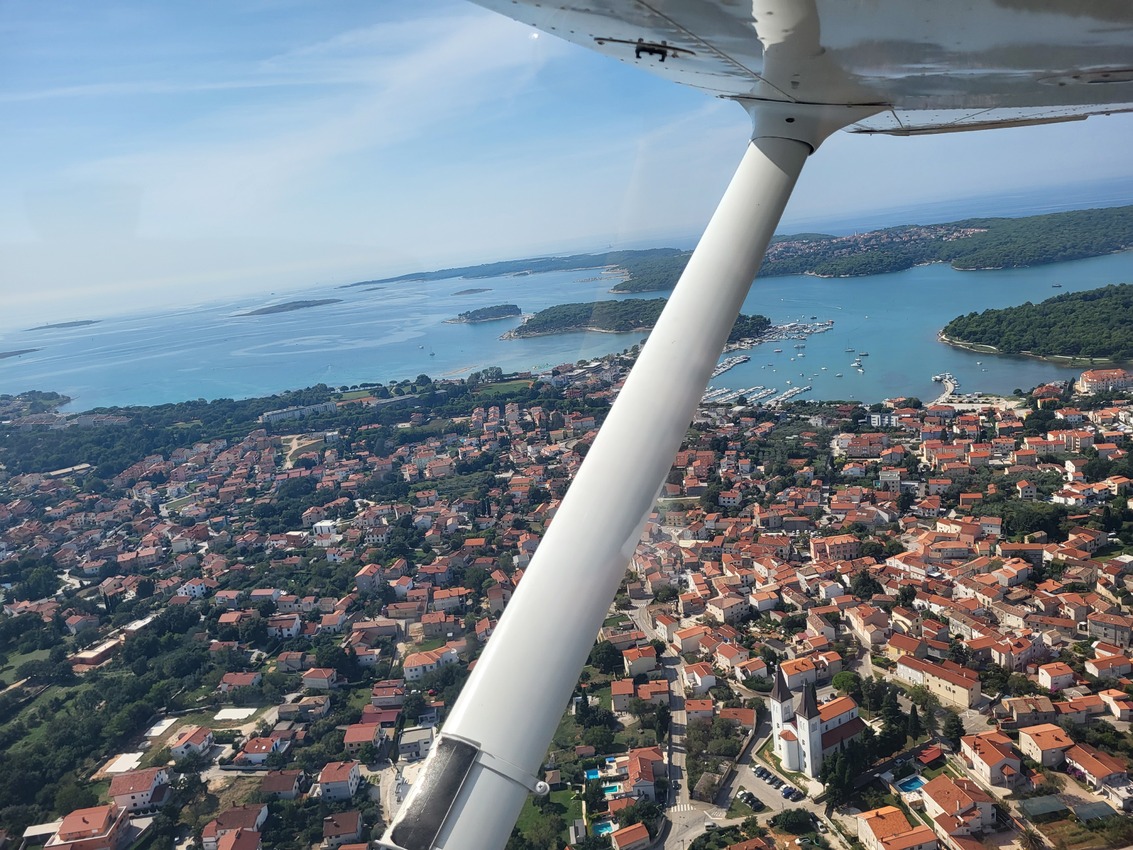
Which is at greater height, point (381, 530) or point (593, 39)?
point (593, 39)

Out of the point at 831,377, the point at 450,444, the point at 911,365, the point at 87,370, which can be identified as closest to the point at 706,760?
the point at 450,444

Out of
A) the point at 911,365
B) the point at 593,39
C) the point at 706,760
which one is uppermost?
the point at 593,39

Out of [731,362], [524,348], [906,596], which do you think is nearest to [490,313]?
[524,348]

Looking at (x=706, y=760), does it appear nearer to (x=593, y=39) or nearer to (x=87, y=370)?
(x=593, y=39)

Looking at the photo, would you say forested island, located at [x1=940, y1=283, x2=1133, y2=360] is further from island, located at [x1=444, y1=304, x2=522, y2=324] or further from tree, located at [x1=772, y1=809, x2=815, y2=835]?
tree, located at [x1=772, y1=809, x2=815, y2=835]

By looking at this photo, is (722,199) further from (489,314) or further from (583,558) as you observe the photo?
(489,314)

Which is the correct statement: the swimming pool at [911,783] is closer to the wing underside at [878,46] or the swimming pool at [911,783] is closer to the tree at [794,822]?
the tree at [794,822]
